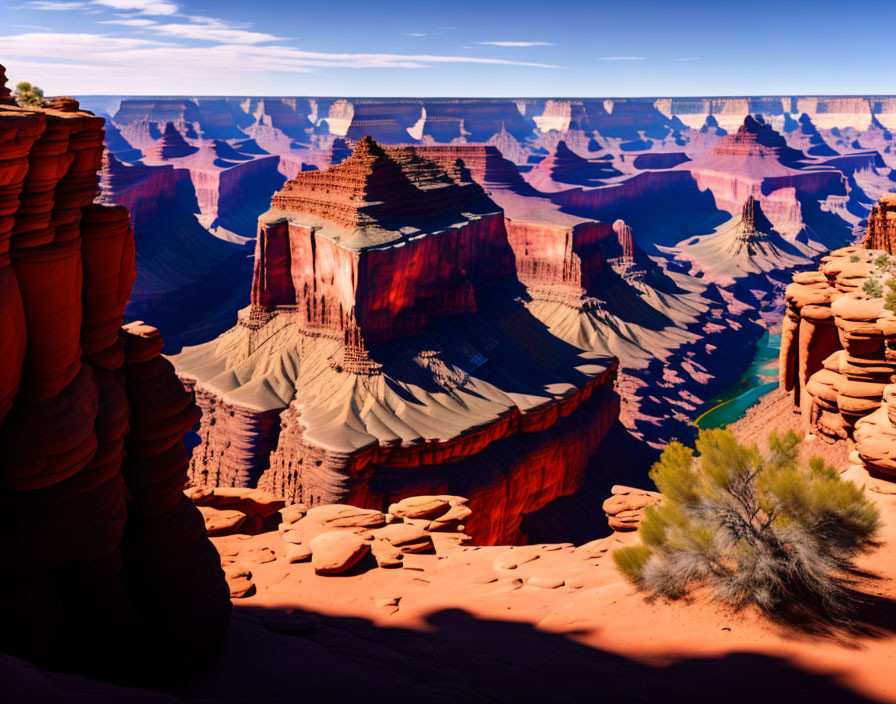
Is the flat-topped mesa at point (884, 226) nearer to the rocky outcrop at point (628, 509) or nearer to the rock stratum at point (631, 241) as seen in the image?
the rocky outcrop at point (628, 509)

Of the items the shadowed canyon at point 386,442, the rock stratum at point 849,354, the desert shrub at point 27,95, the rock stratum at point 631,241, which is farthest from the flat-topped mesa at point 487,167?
the desert shrub at point 27,95

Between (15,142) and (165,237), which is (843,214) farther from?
(15,142)

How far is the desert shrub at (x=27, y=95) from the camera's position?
12359mm

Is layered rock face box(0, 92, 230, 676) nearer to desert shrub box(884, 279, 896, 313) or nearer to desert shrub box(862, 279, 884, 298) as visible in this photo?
desert shrub box(884, 279, 896, 313)

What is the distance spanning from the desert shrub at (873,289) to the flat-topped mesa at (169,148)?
144 metres

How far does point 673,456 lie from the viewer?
49.1 feet

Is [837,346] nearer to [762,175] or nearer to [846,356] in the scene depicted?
[846,356]

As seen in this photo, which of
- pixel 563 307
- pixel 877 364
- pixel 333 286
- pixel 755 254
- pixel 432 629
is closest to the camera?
pixel 432 629

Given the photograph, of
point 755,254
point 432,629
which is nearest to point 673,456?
point 432,629

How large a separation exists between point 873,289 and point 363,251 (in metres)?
28.2

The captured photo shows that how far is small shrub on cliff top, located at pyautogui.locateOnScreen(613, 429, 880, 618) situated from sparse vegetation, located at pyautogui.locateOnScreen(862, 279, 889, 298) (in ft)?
36.8

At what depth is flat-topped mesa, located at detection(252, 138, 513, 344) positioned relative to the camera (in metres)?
44.8

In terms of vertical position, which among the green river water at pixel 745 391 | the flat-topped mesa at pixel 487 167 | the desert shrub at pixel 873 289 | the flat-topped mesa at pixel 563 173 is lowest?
the green river water at pixel 745 391

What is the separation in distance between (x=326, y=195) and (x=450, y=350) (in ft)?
48.2
